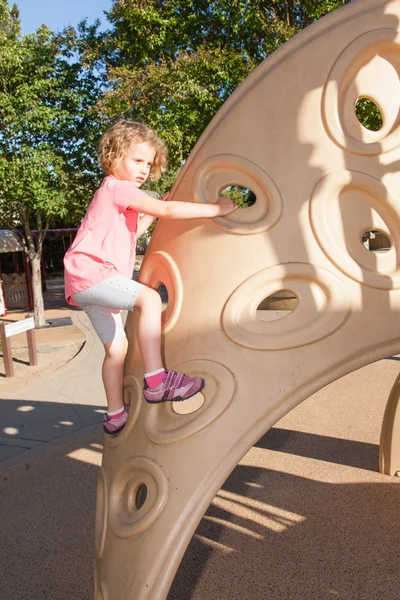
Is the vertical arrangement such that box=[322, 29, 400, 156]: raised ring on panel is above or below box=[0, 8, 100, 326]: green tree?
below

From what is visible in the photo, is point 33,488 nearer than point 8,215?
Yes

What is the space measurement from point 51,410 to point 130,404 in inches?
163

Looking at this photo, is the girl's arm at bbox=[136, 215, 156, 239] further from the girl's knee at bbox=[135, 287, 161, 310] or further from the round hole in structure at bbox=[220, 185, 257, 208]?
the round hole in structure at bbox=[220, 185, 257, 208]

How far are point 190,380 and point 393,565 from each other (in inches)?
78.1

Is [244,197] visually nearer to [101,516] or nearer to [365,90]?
[365,90]

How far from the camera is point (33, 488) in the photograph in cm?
430

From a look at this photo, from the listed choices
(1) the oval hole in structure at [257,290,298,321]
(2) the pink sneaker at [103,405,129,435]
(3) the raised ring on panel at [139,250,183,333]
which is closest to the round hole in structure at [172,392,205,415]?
(2) the pink sneaker at [103,405,129,435]

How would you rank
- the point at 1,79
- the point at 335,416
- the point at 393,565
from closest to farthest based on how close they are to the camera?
the point at 393,565, the point at 335,416, the point at 1,79

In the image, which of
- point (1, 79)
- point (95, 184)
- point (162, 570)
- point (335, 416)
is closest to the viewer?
point (162, 570)

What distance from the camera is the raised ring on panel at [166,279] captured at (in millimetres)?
2217

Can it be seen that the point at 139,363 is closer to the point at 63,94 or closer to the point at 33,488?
the point at 33,488

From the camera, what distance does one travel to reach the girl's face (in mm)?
2182

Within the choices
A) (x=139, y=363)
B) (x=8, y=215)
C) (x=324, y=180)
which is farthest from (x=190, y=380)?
(x=8, y=215)

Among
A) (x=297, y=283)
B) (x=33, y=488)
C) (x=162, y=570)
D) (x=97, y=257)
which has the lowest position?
(x=33, y=488)
